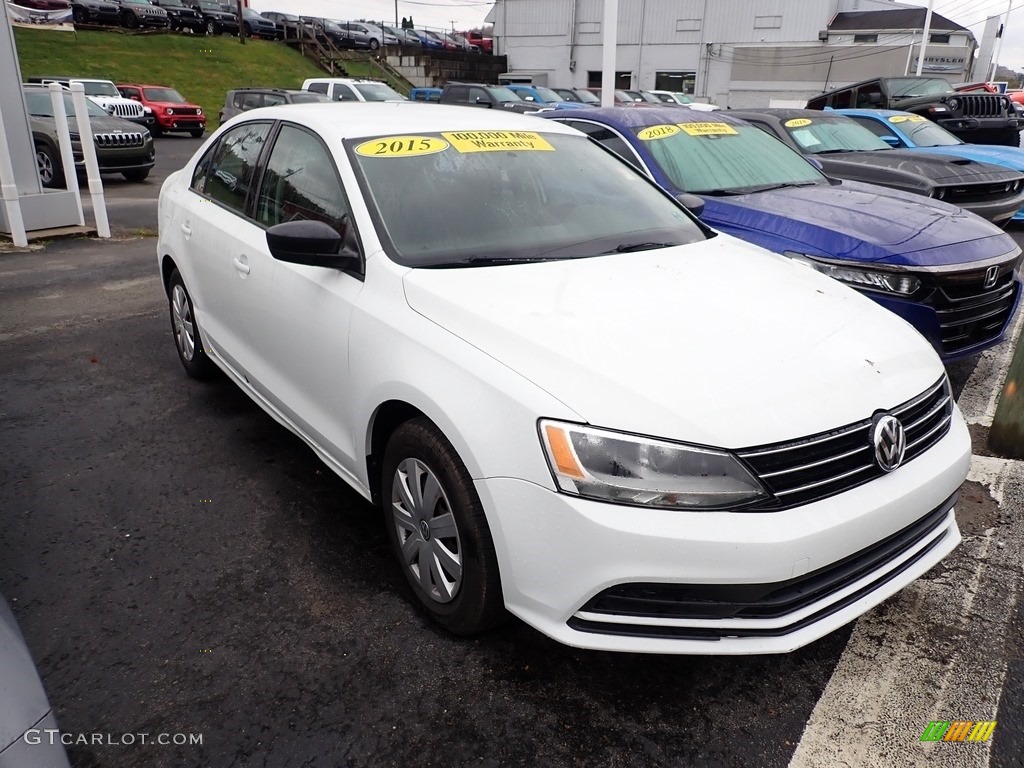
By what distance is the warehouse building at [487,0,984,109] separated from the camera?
3944 cm

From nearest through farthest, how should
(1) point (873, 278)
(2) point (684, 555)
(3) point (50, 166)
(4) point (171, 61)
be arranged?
(2) point (684, 555) → (1) point (873, 278) → (3) point (50, 166) → (4) point (171, 61)

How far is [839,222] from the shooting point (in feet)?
14.8

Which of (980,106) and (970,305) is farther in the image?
(980,106)

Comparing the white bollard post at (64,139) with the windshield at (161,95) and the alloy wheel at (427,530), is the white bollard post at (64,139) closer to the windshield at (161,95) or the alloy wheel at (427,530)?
the alloy wheel at (427,530)

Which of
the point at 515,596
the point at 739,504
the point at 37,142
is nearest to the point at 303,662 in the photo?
the point at 515,596

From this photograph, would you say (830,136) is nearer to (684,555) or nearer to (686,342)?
(686,342)

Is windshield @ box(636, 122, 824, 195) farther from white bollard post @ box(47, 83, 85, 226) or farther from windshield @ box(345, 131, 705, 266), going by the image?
white bollard post @ box(47, 83, 85, 226)

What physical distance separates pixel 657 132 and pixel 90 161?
23.6ft

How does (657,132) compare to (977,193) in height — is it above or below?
above

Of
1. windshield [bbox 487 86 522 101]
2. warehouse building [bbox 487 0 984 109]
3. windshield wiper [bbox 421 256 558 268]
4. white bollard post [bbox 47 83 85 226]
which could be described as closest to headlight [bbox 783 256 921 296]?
windshield wiper [bbox 421 256 558 268]

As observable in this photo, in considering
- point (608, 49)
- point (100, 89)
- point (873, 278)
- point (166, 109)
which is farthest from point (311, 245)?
point (166, 109)

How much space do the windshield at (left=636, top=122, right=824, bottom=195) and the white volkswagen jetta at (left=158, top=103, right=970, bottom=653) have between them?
6.33 ft

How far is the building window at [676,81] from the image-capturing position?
41562 millimetres

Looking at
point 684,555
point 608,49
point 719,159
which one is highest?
point 608,49
